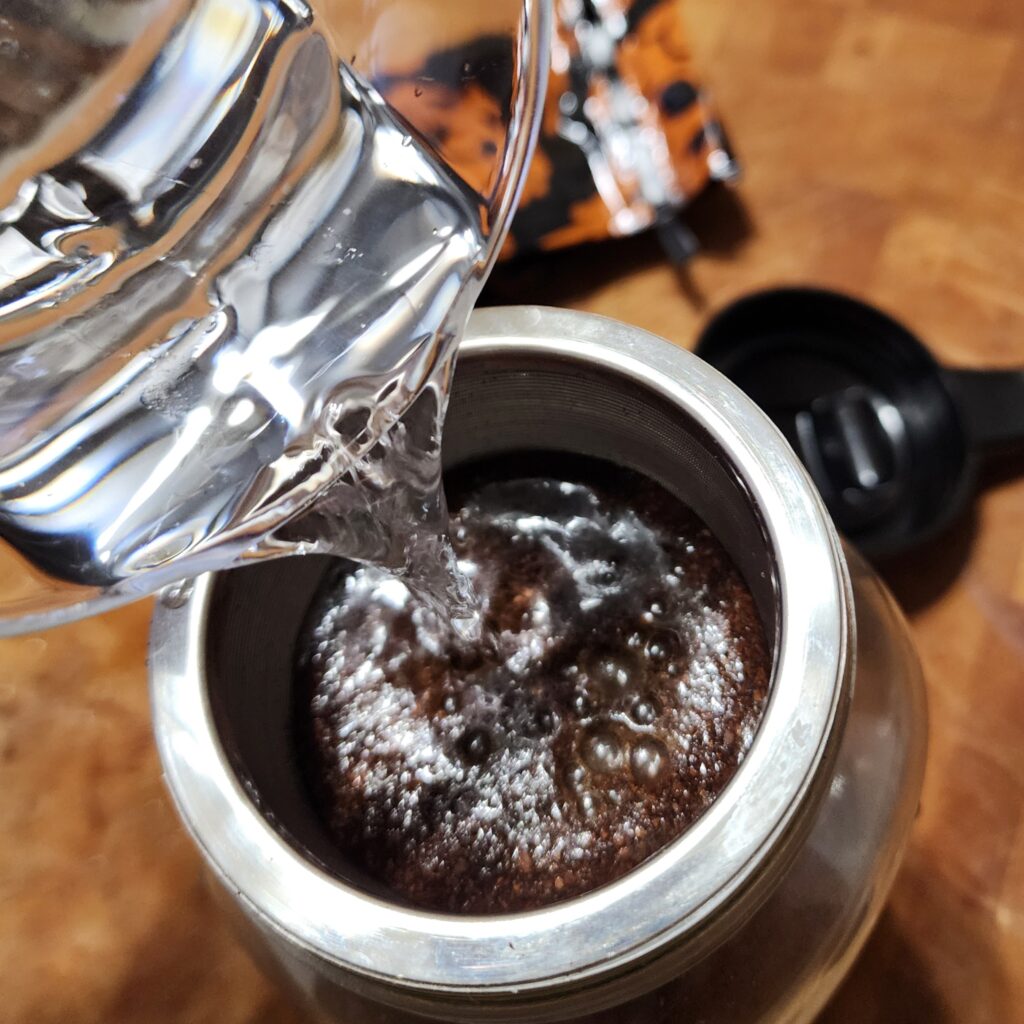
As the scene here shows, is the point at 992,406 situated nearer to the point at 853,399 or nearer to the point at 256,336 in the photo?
the point at 853,399

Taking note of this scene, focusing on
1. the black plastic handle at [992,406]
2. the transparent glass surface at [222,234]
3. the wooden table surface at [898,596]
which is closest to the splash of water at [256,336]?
the transparent glass surface at [222,234]

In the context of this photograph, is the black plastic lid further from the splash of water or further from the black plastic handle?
the splash of water

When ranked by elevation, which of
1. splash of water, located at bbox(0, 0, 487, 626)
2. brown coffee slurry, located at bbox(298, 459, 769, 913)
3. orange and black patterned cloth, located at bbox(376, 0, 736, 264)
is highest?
splash of water, located at bbox(0, 0, 487, 626)

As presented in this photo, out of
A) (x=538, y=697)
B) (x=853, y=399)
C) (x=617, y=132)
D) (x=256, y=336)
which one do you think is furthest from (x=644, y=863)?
(x=617, y=132)

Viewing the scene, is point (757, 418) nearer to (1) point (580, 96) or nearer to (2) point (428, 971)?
(2) point (428, 971)

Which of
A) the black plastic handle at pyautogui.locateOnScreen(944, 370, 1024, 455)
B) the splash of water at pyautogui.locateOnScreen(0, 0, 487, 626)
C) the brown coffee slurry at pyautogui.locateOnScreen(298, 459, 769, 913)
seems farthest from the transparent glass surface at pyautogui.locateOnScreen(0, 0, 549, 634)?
the black plastic handle at pyautogui.locateOnScreen(944, 370, 1024, 455)

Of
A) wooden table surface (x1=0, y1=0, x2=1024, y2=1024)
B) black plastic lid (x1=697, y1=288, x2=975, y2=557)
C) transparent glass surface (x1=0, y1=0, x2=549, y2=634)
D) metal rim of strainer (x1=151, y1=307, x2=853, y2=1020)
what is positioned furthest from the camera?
black plastic lid (x1=697, y1=288, x2=975, y2=557)
